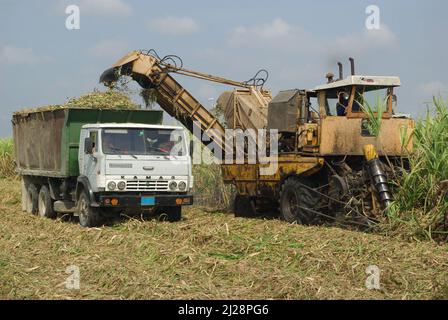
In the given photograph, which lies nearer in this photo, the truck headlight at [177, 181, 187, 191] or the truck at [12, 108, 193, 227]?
the truck at [12, 108, 193, 227]

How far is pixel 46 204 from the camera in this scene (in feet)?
55.3

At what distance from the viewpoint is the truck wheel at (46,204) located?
1675cm

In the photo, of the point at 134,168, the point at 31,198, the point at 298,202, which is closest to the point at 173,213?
the point at 134,168

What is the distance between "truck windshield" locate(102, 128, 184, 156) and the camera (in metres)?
14.2

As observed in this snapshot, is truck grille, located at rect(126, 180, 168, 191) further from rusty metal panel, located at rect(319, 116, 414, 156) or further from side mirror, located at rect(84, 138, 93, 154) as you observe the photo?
rusty metal panel, located at rect(319, 116, 414, 156)

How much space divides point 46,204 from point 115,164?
3.66 metres

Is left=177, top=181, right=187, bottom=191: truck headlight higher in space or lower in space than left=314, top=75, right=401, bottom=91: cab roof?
lower

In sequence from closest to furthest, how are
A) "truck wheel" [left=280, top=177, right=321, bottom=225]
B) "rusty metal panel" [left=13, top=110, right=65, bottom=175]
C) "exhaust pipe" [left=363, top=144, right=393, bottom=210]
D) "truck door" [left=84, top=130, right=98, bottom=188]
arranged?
"exhaust pipe" [left=363, top=144, right=393, bottom=210] → "truck wheel" [left=280, top=177, right=321, bottom=225] → "truck door" [left=84, top=130, right=98, bottom=188] → "rusty metal panel" [left=13, top=110, right=65, bottom=175]

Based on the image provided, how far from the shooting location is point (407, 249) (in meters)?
10.4

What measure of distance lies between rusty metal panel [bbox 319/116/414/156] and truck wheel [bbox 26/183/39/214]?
7.75 m

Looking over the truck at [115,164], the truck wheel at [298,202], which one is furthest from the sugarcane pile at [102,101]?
the truck wheel at [298,202]

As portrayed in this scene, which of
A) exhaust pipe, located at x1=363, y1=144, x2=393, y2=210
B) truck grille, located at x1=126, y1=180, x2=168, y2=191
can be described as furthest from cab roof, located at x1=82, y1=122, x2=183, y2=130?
exhaust pipe, located at x1=363, y1=144, x2=393, y2=210

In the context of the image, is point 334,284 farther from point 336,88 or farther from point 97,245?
point 336,88

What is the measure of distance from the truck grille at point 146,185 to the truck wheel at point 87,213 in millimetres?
832
